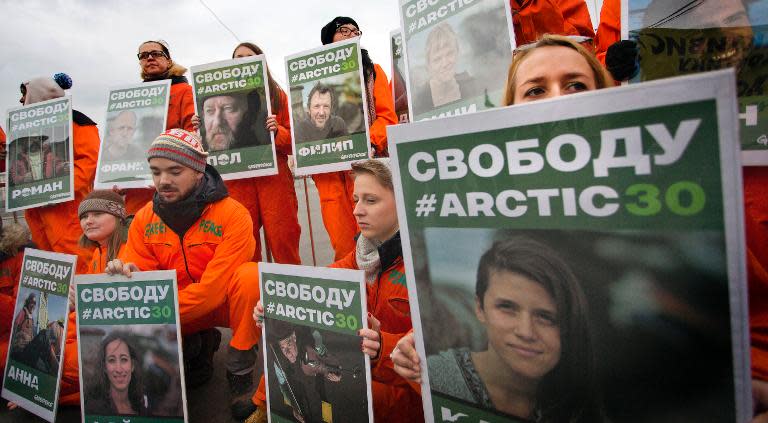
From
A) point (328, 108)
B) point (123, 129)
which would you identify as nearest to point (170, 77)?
point (123, 129)

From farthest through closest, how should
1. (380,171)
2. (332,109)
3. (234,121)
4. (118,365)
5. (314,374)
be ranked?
1. (234,121)
2. (332,109)
3. (118,365)
4. (380,171)
5. (314,374)

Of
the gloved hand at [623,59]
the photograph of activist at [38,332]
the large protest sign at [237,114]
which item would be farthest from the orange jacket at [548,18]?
the photograph of activist at [38,332]

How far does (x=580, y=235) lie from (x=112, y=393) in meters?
1.69

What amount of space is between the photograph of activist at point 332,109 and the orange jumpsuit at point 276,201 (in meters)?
0.30

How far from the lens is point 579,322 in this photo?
70cm

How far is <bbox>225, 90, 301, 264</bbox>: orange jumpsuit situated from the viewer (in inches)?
113

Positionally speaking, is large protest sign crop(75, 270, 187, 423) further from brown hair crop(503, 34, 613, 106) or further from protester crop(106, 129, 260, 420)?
brown hair crop(503, 34, 613, 106)

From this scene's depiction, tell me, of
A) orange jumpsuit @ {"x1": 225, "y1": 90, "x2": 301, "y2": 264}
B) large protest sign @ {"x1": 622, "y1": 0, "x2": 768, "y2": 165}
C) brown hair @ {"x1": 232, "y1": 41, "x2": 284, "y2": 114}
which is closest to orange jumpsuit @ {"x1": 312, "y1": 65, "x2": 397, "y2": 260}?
orange jumpsuit @ {"x1": 225, "y1": 90, "x2": 301, "y2": 264}

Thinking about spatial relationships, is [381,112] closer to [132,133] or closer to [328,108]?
[328,108]

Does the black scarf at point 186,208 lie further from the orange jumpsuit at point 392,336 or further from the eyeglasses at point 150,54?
the eyeglasses at point 150,54

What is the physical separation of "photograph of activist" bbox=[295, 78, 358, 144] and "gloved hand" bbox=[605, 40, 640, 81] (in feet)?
4.57

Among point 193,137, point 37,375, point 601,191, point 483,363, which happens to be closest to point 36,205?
point 37,375

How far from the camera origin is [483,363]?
2.69ft

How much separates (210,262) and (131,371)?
1.60 ft
